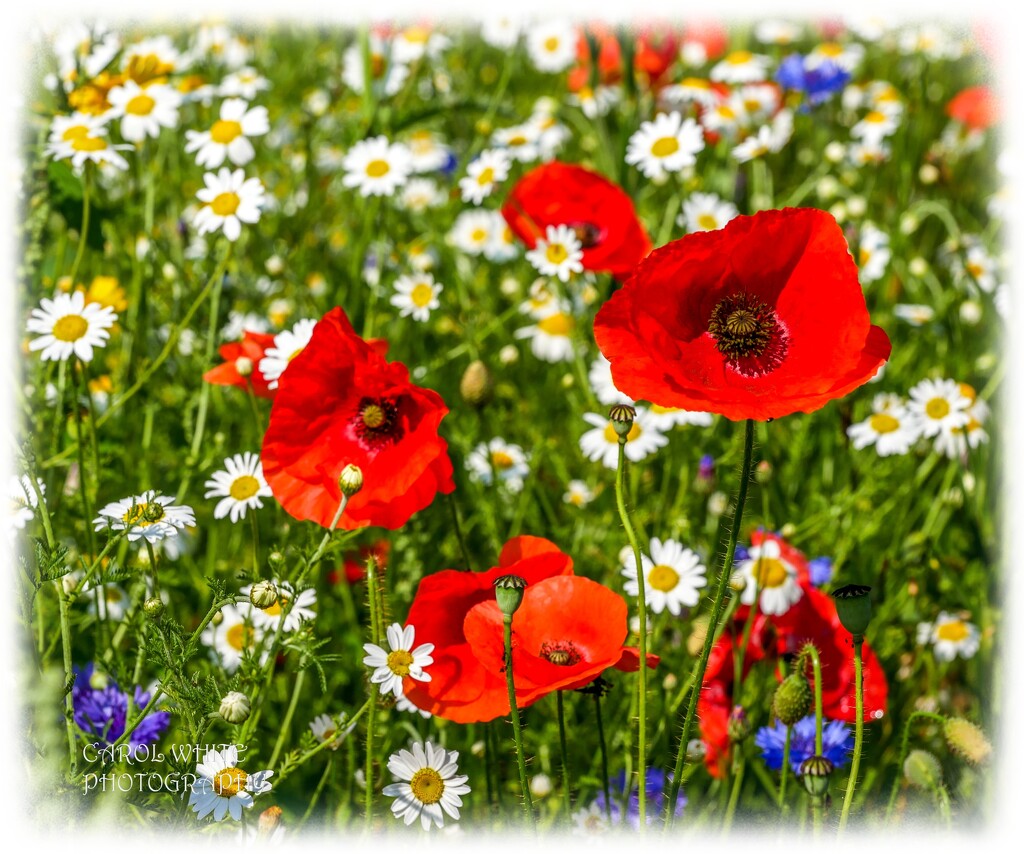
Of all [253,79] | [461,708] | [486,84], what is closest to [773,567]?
[461,708]

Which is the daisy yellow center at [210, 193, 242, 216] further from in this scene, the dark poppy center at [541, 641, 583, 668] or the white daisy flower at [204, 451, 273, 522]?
the dark poppy center at [541, 641, 583, 668]

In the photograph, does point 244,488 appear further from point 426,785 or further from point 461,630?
point 426,785

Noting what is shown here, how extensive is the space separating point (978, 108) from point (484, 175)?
2040 mm

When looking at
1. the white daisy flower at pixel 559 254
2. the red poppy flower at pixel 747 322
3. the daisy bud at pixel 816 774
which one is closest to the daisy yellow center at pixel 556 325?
the white daisy flower at pixel 559 254

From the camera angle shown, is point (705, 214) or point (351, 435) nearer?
point (351, 435)

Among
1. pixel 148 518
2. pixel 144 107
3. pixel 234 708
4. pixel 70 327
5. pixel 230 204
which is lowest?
pixel 234 708

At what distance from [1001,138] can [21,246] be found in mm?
3158

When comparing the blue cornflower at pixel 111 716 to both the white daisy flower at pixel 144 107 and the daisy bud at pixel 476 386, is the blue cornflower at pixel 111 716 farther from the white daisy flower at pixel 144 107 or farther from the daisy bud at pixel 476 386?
the white daisy flower at pixel 144 107

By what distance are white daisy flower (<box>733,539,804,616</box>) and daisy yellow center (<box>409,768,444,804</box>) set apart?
1.98 feet

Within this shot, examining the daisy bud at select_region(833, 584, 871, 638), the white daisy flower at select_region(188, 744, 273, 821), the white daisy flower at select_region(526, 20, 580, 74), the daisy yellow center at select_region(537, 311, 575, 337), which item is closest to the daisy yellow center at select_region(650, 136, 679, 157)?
the daisy yellow center at select_region(537, 311, 575, 337)

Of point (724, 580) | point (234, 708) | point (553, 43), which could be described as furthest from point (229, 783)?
point (553, 43)

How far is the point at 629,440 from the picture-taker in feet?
7.47

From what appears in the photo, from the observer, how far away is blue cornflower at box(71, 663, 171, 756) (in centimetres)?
168

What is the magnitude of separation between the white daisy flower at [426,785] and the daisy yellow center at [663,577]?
0.56 meters
